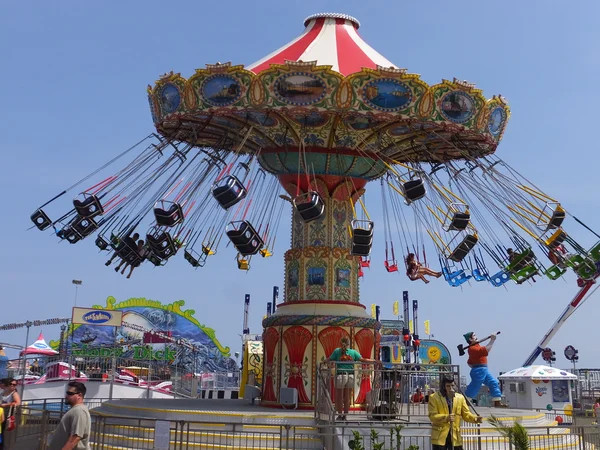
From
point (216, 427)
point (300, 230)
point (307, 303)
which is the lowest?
point (216, 427)

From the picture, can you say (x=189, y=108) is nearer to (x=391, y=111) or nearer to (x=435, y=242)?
(x=391, y=111)

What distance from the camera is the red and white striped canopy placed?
58.5ft

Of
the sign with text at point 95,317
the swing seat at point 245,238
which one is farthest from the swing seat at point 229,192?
the sign with text at point 95,317

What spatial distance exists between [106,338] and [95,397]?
45.2 m

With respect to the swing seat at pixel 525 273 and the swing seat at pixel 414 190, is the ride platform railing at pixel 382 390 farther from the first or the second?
the swing seat at pixel 525 273

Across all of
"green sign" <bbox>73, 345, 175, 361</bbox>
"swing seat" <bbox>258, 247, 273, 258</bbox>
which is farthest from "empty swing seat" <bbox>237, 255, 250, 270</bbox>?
"green sign" <bbox>73, 345, 175, 361</bbox>

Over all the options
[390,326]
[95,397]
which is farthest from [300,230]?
[390,326]

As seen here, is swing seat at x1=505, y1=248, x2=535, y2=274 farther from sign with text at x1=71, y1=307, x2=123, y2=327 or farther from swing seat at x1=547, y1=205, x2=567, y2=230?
sign with text at x1=71, y1=307, x2=123, y2=327

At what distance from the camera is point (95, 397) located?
26.1 metres

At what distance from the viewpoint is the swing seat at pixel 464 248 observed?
1727 centimetres

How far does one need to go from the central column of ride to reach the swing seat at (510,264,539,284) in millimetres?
3793

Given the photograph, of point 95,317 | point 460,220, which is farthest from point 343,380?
point 95,317

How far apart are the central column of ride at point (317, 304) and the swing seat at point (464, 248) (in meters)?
2.38

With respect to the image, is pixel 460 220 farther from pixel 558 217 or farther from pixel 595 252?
pixel 595 252
